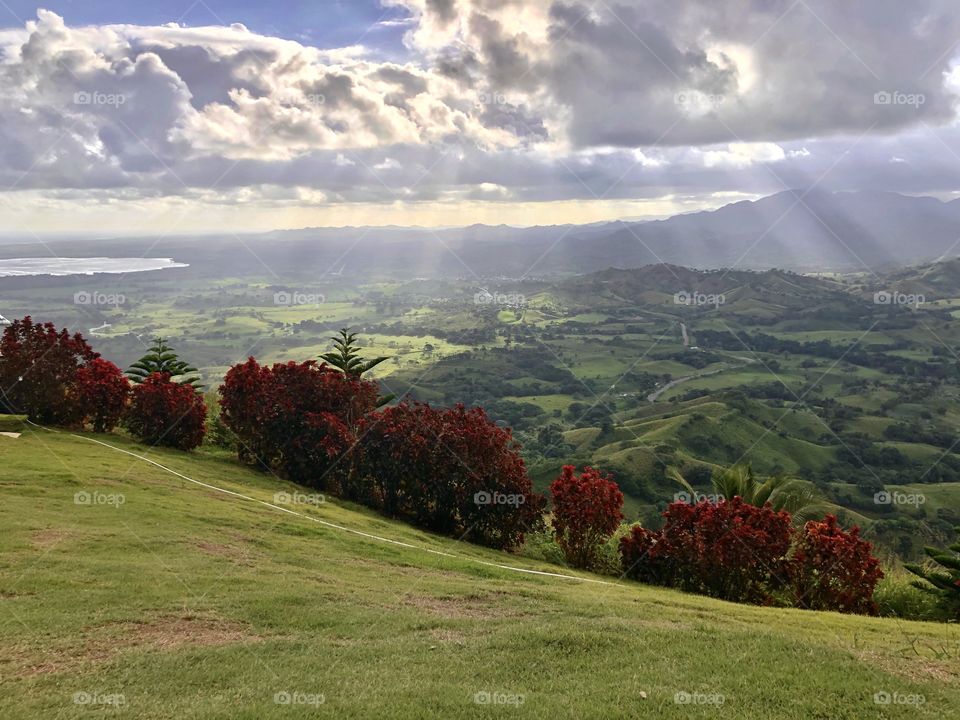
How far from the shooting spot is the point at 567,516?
18.0 meters

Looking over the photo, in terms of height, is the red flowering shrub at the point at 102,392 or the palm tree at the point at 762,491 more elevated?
the red flowering shrub at the point at 102,392

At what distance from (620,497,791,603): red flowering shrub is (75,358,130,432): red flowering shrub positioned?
56.0 feet

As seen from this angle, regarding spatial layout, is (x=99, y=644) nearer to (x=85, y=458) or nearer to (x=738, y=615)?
(x=738, y=615)

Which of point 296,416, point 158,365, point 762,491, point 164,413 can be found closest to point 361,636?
point 296,416

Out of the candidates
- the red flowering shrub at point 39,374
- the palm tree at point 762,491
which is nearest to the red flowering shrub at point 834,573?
the palm tree at point 762,491

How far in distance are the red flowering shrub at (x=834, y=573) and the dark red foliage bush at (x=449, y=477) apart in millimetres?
6997

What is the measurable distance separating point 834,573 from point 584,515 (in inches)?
239

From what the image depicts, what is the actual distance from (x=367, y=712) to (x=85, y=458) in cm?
1441

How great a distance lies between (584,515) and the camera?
17.7 meters

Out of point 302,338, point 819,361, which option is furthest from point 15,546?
point 819,361

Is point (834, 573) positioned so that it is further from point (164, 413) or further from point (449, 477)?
point (164, 413)

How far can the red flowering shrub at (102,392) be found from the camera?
66.9ft

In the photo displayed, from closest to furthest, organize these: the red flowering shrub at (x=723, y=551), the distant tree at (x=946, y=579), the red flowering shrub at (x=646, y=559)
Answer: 1. the distant tree at (x=946, y=579)
2. the red flowering shrub at (x=723, y=551)
3. the red flowering shrub at (x=646, y=559)

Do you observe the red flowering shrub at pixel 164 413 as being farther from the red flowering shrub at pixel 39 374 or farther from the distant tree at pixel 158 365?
the distant tree at pixel 158 365
